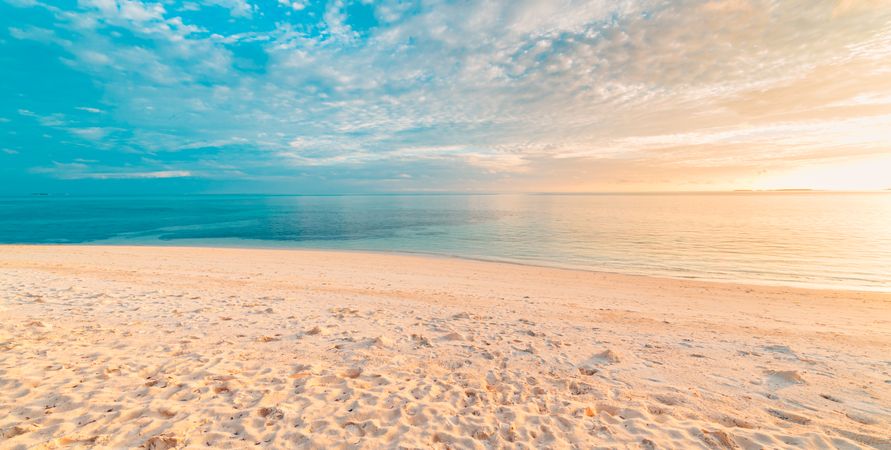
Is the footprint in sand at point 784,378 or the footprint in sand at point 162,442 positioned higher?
the footprint in sand at point 162,442

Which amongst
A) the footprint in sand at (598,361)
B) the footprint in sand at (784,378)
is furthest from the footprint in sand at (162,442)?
the footprint in sand at (784,378)

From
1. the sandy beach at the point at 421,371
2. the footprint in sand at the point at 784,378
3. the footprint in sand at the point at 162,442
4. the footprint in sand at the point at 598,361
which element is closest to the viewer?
the footprint in sand at the point at 162,442

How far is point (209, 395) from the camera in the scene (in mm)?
5781

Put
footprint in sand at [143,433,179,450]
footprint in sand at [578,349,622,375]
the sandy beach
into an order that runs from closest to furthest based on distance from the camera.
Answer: footprint in sand at [143,433,179,450] → the sandy beach → footprint in sand at [578,349,622,375]

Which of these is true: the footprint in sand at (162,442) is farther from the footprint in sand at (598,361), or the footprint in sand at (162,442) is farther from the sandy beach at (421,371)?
the footprint in sand at (598,361)

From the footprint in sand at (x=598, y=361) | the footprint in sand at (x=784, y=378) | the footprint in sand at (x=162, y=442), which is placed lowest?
the footprint in sand at (x=784, y=378)

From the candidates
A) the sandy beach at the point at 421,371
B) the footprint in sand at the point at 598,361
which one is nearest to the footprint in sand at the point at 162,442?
the sandy beach at the point at 421,371

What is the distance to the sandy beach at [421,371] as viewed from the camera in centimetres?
508

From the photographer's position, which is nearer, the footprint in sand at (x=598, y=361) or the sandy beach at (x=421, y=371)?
the sandy beach at (x=421, y=371)

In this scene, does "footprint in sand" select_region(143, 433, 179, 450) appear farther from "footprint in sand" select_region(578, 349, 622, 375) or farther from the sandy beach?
"footprint in sand" select_region(578, 349, 622, 375)

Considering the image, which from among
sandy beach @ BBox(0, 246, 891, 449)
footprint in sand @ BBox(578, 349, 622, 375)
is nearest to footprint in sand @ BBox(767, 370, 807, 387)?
sandy beach @ BBox(0, 246, 891, 449)

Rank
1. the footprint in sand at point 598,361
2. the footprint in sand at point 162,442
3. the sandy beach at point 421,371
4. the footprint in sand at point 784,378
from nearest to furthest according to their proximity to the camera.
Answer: the footprint in sand at point 162,442
the sandy beach at point 421,371
the footprint in sand at point 784,378
the footprint in sand at point 598,361

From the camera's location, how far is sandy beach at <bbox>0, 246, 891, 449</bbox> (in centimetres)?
508

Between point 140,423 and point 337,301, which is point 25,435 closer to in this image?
point 140,423
